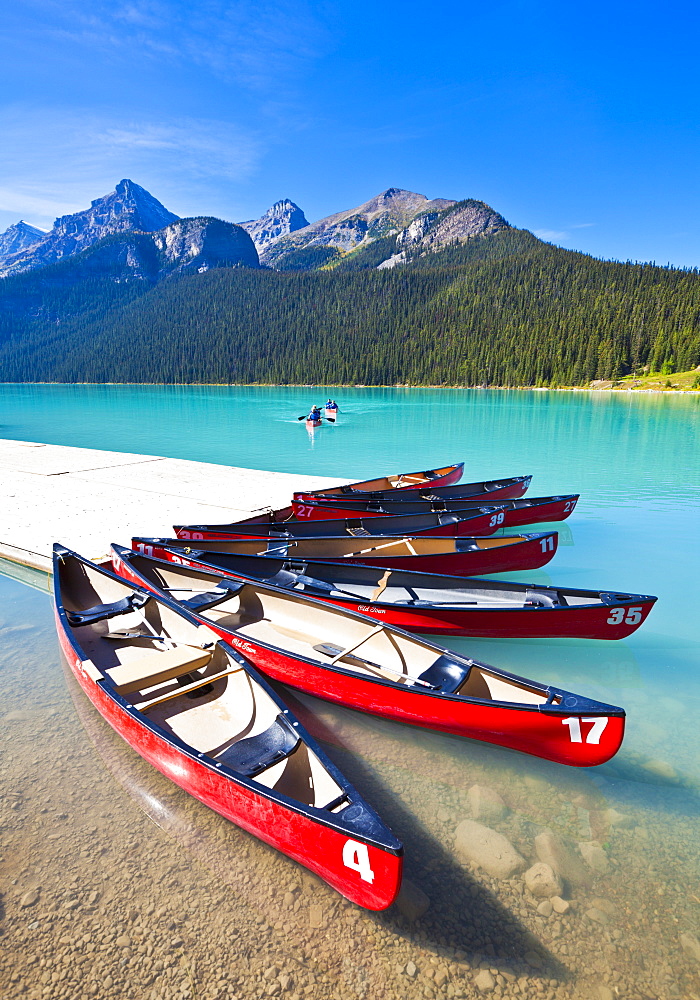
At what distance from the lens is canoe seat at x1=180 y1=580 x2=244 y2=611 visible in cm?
734

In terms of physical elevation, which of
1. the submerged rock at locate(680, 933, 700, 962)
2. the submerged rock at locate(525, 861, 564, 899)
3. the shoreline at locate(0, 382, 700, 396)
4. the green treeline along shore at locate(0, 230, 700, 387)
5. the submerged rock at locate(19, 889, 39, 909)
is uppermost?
the green treeline along shore at locate(0, 230, 700, 387)

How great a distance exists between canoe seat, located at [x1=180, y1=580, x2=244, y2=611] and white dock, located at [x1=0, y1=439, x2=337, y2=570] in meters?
3.63

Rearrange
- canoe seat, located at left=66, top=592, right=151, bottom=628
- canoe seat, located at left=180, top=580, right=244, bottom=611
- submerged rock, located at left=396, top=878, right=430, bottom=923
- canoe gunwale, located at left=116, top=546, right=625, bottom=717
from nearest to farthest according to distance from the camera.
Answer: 1. submerged rock, located at left=396, top=878, right=430, bottom=923
2. canoe gunwale, located at left=116, top=546, right=625, bottom=717
3. canoe seat, located at left=66, top=592, right=151, bottom=628
4. canoe seat, located at left=180, top=580, right=244, bottom=611

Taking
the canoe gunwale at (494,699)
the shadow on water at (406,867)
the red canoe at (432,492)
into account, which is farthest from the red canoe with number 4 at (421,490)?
the shadow on water at (406,867)

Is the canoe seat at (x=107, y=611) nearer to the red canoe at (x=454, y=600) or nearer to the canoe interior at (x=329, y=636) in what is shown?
the canoe interior at (x=329, y=636)

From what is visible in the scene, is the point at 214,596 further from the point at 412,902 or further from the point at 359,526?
the point at 412,902

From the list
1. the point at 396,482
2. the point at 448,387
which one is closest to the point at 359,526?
the point at 396,482

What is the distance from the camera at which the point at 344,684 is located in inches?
221

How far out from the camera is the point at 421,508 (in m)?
12.7

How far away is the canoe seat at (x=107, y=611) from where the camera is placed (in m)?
6.62

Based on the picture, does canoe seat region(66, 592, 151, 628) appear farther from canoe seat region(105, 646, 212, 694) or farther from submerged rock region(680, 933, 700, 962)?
submerged rock region(680, 933, 700, 962)

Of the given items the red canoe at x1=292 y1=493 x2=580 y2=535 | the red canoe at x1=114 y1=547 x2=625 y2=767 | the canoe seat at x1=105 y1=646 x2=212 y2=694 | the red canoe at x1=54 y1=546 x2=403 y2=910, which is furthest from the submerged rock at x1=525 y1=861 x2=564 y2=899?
the red canoe at x1=292 y1=493 x2=580 y2=535

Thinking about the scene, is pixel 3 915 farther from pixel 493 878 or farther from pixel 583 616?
pixel 583 616

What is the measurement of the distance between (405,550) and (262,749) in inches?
238
